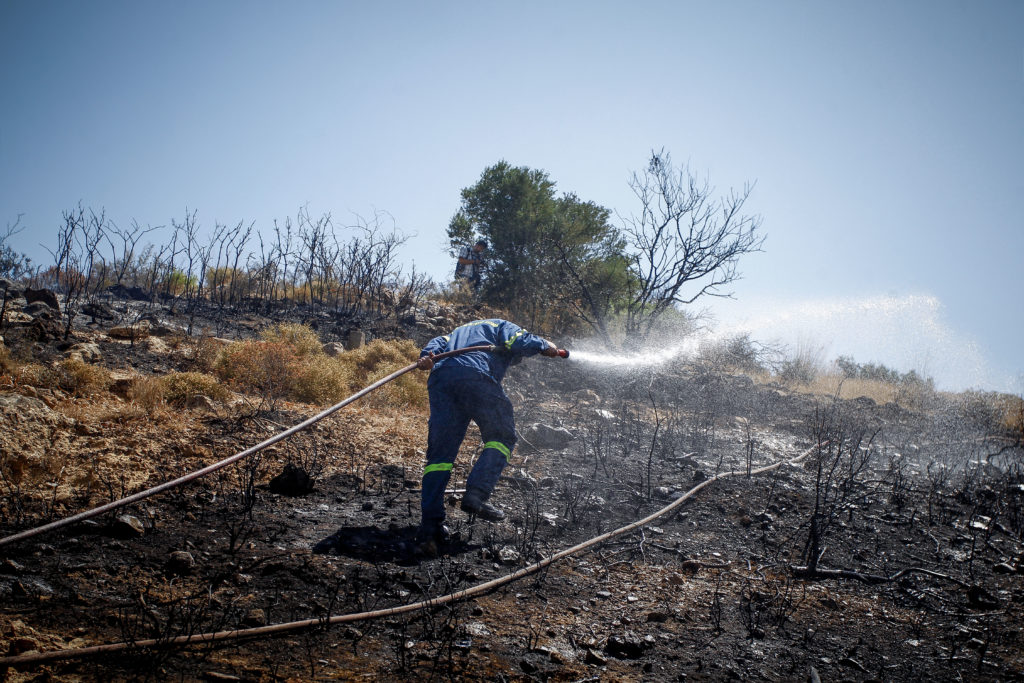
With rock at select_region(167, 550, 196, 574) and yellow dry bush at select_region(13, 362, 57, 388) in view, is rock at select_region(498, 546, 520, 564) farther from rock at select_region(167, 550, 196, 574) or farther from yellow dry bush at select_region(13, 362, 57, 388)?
yellow dry bush at select_region(13, 362, 57, 388)

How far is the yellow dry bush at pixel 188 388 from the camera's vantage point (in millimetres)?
6121

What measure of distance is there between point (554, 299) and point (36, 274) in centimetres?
1129

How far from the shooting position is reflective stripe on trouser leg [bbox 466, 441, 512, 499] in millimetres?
4039

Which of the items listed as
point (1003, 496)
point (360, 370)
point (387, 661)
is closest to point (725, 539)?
point (387, 661)

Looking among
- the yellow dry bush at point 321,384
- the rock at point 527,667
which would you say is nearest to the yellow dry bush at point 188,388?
the yellow dry bush at point 321,384

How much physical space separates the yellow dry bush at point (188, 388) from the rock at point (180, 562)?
345 centimetres

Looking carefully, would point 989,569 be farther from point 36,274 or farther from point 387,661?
point 36,274

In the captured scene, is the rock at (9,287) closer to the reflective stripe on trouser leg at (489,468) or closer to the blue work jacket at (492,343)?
the blue work jacket at (492,343)

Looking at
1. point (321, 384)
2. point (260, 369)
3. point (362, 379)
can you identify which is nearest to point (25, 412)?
point (260, 369)

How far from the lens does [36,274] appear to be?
1159 cm

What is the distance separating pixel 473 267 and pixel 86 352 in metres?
10.9

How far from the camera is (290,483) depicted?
4.50 meters

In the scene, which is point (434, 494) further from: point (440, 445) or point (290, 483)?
point (290, 483)

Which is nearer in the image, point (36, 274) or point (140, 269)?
point (36, 274)
